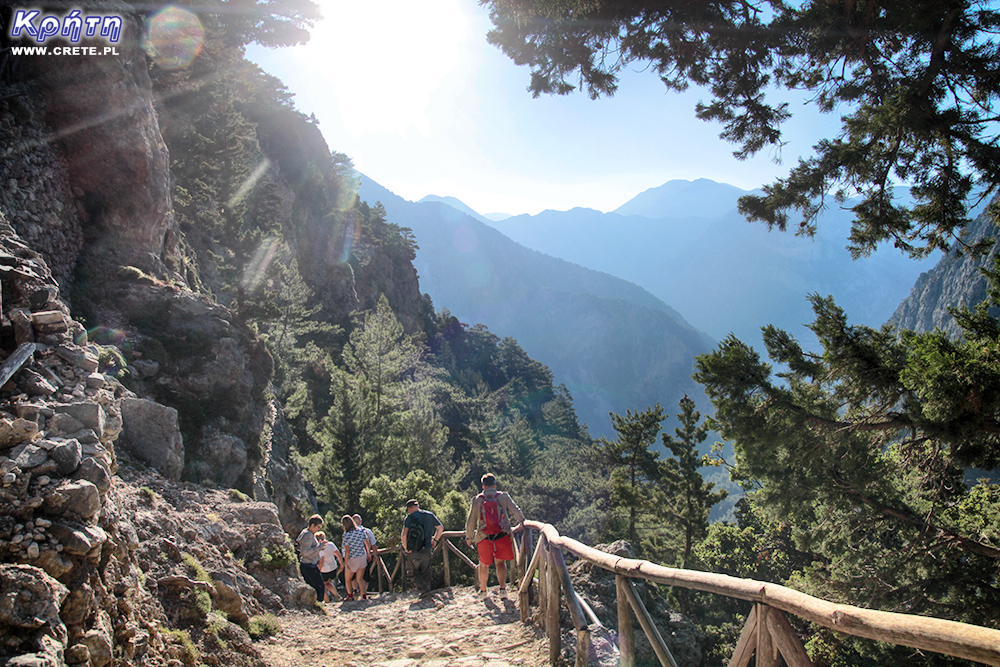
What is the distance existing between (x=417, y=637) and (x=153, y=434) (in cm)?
553

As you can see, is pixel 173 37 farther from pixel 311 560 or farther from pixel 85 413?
pixel 85 413

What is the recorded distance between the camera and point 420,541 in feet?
Answer: 24.8

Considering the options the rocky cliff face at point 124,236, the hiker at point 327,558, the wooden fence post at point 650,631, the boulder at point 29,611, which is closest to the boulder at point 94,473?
the boulder at point 29,611

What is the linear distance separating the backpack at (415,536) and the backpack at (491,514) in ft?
5.76

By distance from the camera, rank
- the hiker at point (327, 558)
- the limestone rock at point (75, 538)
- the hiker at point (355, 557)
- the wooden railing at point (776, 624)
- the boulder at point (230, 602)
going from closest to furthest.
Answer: the wooden railing at point (776, 624) < the limestone rock at point (75, 538) < the boulder at point (230, 602) < the hiker at point (327, 558) < the hiker at point (355, 557)

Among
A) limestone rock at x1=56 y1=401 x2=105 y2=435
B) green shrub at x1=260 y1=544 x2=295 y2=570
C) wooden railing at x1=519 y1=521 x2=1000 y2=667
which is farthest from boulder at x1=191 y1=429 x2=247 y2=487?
wooden railing at x1=519 y1=521 x2=1000 y2=667

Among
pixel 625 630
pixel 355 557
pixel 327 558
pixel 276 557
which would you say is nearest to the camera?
pixel 625 630

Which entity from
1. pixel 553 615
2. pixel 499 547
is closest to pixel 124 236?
pixel 499 547

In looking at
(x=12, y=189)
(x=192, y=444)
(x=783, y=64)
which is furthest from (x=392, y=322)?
(x=783, y=64)

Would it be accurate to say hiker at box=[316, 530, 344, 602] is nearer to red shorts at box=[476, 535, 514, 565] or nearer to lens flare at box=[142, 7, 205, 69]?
red shorts at box=[476, 535, 514, 565]

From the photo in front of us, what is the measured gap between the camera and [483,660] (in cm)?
437

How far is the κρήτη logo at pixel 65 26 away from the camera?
947 centimetres

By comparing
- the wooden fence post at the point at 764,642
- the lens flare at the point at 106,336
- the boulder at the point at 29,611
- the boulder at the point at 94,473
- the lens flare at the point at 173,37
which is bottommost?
the wooden fence post at the point at 764,642

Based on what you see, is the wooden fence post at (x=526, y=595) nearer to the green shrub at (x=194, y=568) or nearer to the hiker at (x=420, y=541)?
the hiker at (x=420, y=541)
